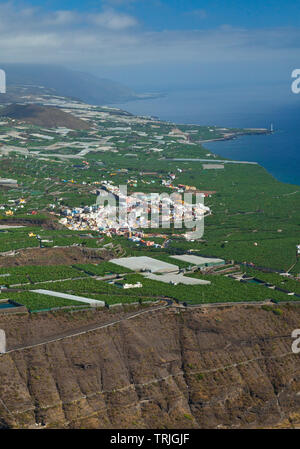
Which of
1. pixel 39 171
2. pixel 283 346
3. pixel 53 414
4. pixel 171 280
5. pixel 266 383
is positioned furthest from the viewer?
pixel 39 171

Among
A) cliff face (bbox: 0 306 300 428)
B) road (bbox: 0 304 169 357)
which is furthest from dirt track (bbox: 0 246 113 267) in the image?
road (bbox: 0 304 169 357)

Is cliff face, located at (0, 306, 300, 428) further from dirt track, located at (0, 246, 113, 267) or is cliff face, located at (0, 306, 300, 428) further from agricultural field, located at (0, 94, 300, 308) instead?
dirt track, located at (0, 246, 113, 267)

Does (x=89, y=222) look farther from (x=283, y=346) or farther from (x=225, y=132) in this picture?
(x=225, y=132)

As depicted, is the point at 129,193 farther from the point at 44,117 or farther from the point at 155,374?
the point at 44,117

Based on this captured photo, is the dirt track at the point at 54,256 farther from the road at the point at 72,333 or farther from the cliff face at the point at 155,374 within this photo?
the road at the point at 72,333

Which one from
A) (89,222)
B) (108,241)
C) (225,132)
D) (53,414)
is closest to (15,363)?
(53,414)

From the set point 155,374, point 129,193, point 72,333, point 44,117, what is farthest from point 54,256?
point 44,117
